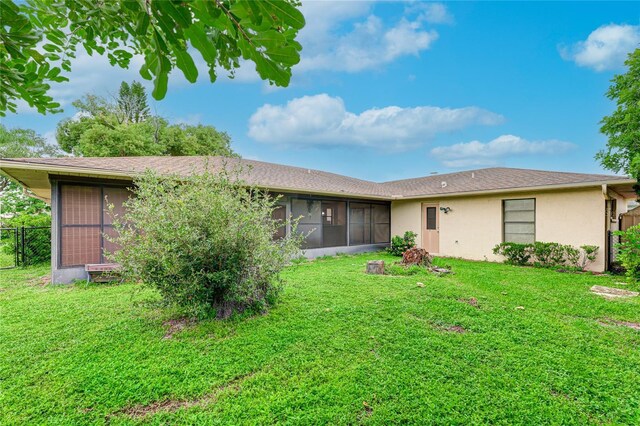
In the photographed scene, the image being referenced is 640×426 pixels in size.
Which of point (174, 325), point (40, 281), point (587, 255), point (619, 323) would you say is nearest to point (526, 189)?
point (587, 255)

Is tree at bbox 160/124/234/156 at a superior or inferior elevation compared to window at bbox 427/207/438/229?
superior

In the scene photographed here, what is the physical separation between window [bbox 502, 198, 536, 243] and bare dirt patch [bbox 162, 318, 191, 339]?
9930 mm

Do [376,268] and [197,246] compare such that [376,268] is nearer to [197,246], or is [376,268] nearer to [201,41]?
[197,246]

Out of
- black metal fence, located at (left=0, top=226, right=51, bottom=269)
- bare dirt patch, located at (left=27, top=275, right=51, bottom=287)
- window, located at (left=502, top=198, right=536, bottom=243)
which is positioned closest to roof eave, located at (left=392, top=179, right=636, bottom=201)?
window, located at (left=502, top=198, right=536, bottom=243)

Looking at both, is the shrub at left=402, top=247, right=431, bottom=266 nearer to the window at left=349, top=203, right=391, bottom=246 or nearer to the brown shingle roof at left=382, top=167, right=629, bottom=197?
the brown shingle roof at left=382, top=167, right=629, bottom=197

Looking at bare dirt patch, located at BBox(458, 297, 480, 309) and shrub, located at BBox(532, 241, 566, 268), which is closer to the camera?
bare dirt patch, located at BBox(458, 297, 480, 309)

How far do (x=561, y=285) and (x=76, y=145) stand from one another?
27.8 meters

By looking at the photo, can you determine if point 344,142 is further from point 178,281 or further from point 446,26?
point 178,281

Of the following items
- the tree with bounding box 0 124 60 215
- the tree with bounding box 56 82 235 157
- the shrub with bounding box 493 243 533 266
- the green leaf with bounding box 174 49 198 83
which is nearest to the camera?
the green leaf with bounding box 174 49 198 83

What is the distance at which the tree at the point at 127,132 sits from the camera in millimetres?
18172

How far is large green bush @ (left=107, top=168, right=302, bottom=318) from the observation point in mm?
3711

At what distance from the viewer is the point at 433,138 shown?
1805 centimetres

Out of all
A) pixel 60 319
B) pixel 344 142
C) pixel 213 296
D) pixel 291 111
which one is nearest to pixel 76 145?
pixel 291 111

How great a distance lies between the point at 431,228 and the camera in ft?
38.6
